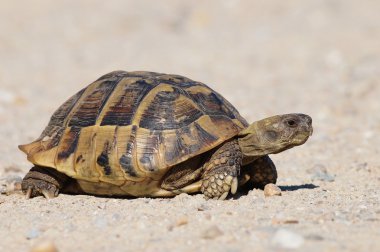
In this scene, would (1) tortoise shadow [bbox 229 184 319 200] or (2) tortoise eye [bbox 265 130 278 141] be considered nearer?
(2) tortoise eye [bbox 265 130 278 141]

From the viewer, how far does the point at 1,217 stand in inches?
228

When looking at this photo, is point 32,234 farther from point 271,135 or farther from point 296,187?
point 296,187

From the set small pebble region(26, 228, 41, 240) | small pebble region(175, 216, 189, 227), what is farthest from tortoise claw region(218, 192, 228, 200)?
small pebble region(26, 228, 41, 240)

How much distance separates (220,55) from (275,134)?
480 inches

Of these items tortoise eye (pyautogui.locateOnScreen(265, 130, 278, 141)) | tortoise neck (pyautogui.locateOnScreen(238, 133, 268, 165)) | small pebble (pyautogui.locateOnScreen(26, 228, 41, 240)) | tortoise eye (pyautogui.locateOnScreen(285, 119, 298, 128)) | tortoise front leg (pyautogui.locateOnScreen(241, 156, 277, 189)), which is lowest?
small pebble (pyautogui.locateOnScreen(26, 228, 41, 240))

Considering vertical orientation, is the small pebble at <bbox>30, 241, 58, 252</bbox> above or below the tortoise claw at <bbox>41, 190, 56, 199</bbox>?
below

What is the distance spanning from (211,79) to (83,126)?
32.3 ft

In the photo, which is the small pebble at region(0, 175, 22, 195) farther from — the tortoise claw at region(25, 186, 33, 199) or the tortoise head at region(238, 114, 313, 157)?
the tortoise head at region(238, 114, 313, 157)

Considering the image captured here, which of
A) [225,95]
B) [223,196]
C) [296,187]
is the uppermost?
[225,95]

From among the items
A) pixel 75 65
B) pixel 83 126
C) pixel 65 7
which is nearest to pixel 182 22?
pixel 65 7

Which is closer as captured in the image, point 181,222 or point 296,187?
point 181,222

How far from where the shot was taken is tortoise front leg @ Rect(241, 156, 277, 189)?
22.4 feet

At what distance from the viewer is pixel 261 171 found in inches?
269

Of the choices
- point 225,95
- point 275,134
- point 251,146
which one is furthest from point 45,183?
point 225,95
